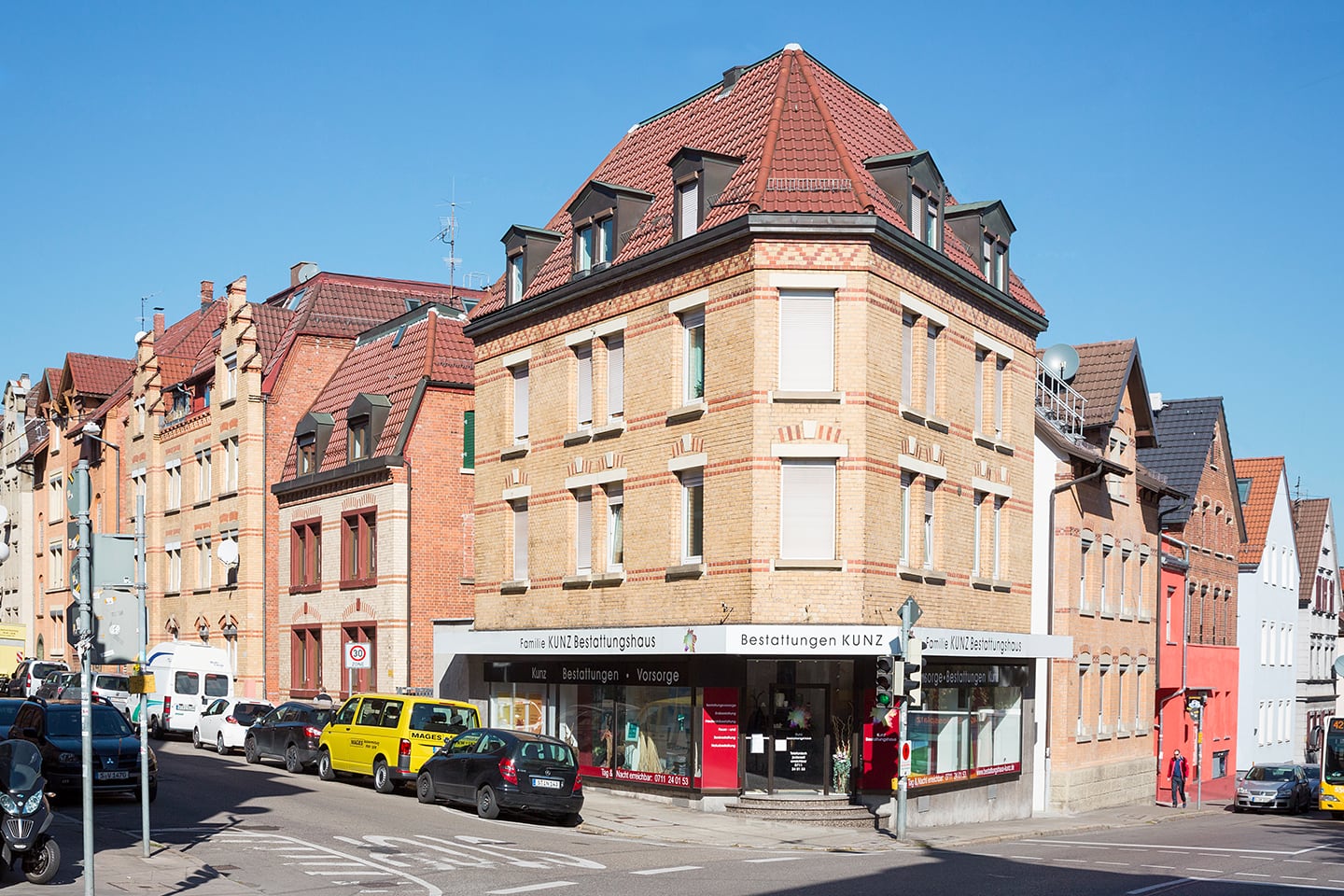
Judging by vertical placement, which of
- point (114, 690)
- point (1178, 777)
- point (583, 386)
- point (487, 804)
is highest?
point (583, 386)

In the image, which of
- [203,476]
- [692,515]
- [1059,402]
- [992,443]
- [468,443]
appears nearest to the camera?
[692,515]

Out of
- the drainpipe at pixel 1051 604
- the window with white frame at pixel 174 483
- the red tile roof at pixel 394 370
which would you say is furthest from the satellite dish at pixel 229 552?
the drainpipe at pixel 1051 604

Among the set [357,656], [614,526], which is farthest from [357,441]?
[614,526]

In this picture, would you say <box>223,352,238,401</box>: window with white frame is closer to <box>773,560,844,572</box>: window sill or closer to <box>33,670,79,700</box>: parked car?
<box>33,670,79,700</box>: parked car

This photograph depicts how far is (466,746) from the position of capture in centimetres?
2634

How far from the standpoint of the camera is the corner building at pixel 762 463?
26.9 m

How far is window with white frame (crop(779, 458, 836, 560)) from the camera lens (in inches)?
1054

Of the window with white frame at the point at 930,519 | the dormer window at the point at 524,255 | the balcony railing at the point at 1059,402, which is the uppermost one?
the dormer window at the point at 524,255

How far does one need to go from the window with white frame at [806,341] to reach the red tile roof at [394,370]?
15883 mm

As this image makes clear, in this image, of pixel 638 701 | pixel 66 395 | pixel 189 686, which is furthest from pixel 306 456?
pixel 66 395

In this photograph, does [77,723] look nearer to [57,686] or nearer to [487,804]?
[487,804]

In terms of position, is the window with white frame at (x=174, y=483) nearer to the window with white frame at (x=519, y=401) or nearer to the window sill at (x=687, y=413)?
the window with white frame at (x=519, y=401)

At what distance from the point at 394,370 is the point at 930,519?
19.3m

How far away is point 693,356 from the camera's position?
29.0 m
